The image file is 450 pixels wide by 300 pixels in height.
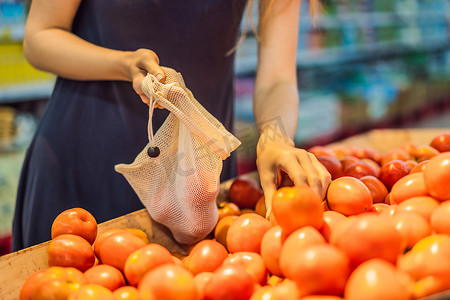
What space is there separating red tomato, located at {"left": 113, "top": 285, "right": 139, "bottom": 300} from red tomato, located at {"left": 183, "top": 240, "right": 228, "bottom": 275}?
5.8 inches

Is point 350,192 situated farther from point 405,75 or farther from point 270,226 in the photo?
point 405,75

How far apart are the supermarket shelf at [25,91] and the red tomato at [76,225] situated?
6.20ft

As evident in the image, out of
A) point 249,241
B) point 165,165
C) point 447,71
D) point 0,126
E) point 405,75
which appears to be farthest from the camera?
point 447,71

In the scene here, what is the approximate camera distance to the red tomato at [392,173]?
3.78 ft

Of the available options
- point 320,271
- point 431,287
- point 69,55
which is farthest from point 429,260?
point 69,55

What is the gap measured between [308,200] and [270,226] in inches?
7.0

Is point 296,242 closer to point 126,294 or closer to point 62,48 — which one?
point 126,294

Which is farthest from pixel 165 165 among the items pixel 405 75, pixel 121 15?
pixel 405 75

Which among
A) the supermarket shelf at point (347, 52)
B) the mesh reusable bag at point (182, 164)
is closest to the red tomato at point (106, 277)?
the mesh reusable bag at point (182, 164)

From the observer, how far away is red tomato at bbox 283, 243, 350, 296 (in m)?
0.66

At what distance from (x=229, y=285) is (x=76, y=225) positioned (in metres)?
0.40

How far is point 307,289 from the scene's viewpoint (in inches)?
26.5

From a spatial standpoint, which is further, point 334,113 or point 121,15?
point 334,113

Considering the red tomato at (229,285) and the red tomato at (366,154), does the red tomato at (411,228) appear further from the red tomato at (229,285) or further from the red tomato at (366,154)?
the red tomato at (366,154)
